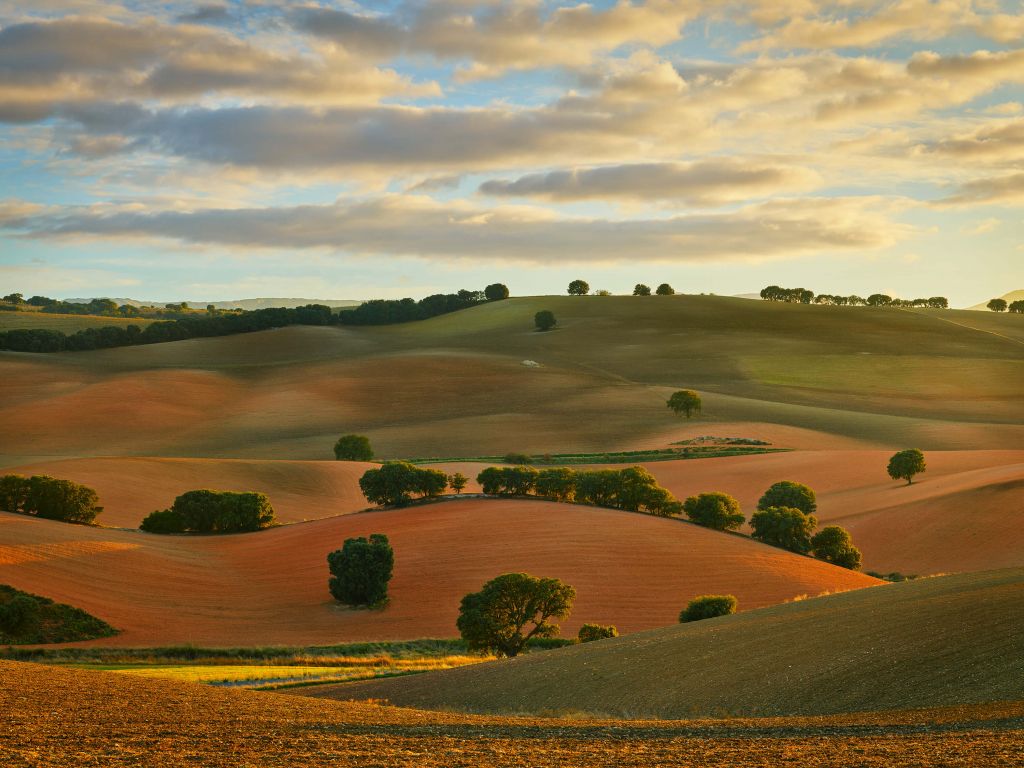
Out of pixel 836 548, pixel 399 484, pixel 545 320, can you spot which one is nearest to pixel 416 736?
pixel 836 548

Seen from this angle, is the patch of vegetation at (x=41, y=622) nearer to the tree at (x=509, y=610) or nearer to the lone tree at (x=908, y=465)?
the tree at (x=509, y=610)

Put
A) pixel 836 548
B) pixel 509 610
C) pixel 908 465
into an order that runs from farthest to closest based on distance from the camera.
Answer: pixel 908 465
pixel 836 548
pixel 509 610

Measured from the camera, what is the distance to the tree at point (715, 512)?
217 ft

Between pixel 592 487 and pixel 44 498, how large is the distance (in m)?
35.5

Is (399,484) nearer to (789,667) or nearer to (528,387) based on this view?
(789,667)

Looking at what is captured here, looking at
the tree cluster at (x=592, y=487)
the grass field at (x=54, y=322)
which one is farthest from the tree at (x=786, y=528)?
the grass field at (x=54, y=322)

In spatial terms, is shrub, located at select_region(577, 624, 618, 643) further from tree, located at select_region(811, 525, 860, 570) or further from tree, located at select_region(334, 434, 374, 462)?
tree, located at select_region(334, 434, 374, 462)

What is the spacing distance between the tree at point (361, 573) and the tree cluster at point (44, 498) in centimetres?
2166

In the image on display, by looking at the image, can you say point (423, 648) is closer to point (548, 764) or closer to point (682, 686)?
point (682, 686)

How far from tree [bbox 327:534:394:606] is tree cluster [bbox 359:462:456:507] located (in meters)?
16.4

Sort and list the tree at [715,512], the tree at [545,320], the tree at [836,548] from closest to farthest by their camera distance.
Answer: the tree at [836,548] < the tree at [715,512] < the tree at [545,320]

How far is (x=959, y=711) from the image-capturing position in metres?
Result: 19.9

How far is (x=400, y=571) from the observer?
57469mm

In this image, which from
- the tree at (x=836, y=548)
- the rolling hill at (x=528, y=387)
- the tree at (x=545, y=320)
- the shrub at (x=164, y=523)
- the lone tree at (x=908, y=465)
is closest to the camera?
the tree at (x=836, y=548)
